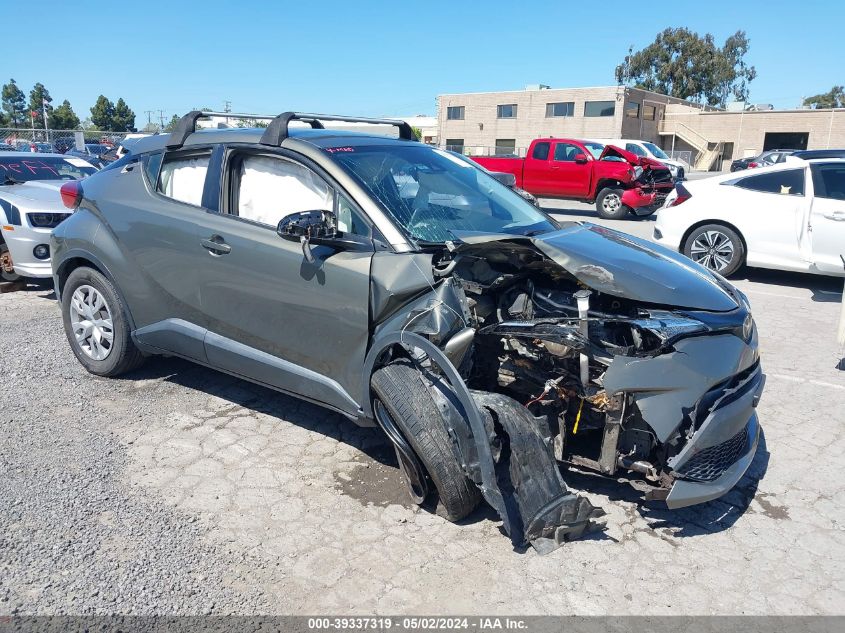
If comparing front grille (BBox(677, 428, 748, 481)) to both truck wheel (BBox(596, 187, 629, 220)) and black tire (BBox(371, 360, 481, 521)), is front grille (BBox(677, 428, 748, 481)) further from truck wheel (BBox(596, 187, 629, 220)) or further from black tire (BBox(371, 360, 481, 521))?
truck wheel (BBox(596, 187, 629, 220))

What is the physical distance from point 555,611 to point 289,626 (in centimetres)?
107

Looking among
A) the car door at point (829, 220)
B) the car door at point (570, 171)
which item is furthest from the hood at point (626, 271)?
→ the car door at point (570, 171)

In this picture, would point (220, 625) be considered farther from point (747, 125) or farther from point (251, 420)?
point (747, 125)

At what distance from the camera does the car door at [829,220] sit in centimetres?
799

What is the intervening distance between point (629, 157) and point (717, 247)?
8.09m

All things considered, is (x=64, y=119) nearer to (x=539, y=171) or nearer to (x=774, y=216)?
(x=539, y=171)

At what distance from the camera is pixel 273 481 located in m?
3.69

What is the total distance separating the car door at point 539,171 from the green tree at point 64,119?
57.2m

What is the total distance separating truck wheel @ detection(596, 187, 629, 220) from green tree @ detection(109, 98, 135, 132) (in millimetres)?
66707

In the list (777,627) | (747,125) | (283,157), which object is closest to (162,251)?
(283,157)

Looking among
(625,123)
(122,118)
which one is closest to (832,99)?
(625,123)

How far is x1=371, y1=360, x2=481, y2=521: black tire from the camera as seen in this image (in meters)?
3.14

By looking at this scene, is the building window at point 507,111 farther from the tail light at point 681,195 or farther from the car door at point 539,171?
the tail light at point 681,195

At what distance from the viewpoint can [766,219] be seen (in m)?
8.53
